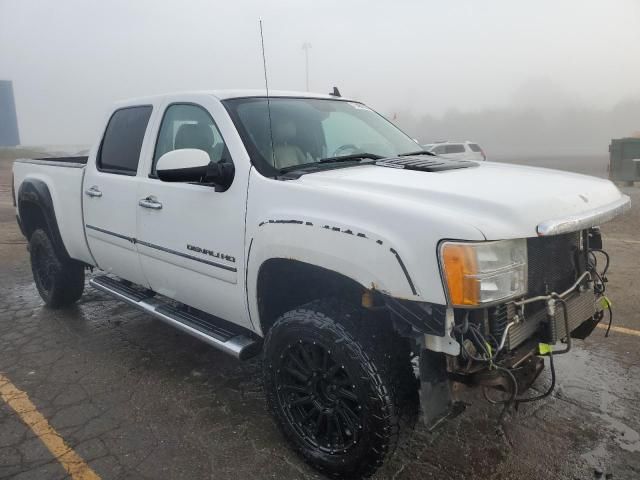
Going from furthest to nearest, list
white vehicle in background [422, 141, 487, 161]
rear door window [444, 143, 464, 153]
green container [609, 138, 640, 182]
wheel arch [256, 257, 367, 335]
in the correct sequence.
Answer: rear door window [444, 143, 464, 153], white vehicle in background [422, 141, 487, 161], green container [609, 138, 640, 182], wheel arch [256, 257, 367, 335]

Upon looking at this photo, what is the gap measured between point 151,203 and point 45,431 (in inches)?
58.5

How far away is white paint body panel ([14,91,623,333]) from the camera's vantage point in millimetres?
2074

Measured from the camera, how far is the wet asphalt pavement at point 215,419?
266 centimetres

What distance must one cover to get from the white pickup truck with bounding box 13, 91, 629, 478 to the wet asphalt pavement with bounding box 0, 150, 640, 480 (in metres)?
0.32

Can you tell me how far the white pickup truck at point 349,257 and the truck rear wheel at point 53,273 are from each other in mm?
1544

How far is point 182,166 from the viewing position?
9.11ft

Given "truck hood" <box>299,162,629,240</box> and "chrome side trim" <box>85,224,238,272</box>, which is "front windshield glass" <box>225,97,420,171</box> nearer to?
"truck hood" <box>299,162,629,240</box>

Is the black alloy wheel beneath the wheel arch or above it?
beneath

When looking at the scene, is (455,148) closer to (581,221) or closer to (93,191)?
(93,191)

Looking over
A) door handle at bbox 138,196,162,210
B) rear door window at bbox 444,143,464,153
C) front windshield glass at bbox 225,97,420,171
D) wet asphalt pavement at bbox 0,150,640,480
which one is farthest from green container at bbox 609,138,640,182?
door handle at bbox 138,196,162,210

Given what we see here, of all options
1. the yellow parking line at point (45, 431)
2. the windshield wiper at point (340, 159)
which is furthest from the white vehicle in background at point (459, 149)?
the yellow parking line at point (45, 431)

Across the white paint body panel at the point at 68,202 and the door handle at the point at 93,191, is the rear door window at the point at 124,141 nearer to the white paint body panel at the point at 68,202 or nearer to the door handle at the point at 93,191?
the door handle at the point at 93,191

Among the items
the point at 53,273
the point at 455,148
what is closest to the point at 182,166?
the point at 53,273

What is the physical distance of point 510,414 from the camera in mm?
3109
